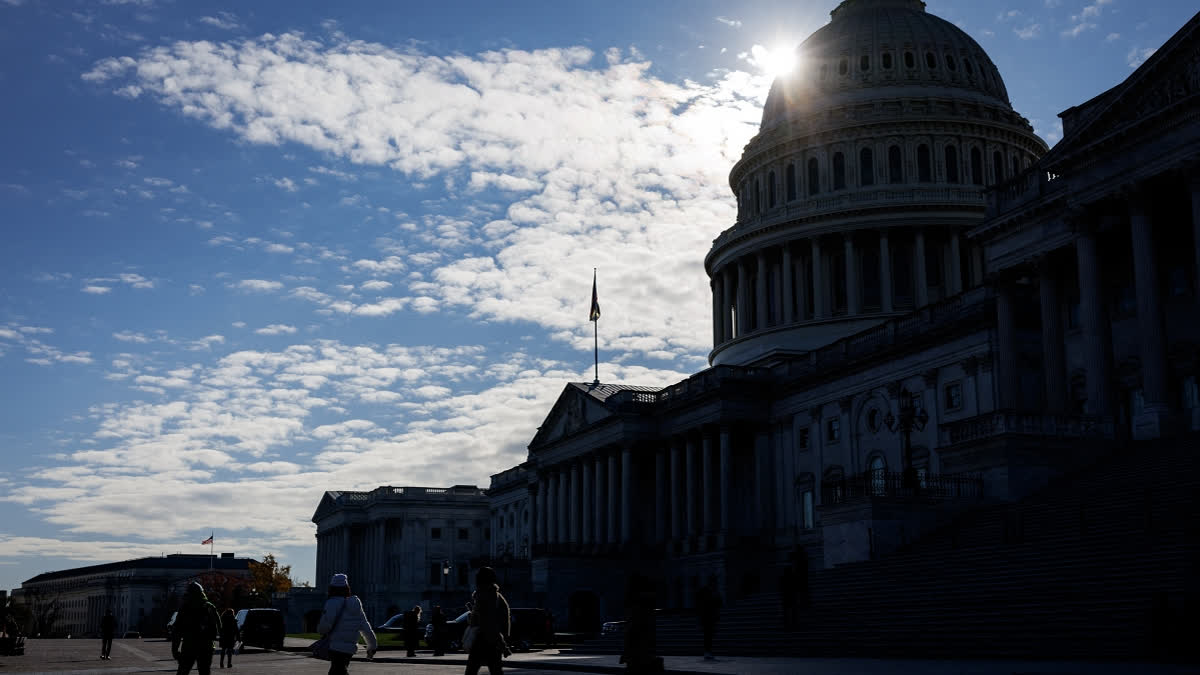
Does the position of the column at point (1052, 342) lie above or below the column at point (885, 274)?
below

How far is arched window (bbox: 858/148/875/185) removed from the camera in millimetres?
93875

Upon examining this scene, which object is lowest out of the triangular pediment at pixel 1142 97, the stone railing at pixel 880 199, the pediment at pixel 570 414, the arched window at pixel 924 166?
the pediment at pixel 570 414

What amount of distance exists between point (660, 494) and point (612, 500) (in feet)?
10.6

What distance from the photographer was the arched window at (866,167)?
93.9 meters

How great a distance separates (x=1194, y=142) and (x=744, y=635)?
2056 cm

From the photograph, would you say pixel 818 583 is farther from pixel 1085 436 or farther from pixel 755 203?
pixel 755 203

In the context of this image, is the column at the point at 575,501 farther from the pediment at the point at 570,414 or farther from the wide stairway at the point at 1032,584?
the wide stairway at the point at 1032,584

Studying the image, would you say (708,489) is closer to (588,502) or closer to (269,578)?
(588,502)

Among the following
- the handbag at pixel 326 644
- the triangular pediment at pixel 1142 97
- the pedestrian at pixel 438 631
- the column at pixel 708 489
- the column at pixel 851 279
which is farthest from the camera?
the column at pixel 851 279

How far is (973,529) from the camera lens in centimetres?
4109

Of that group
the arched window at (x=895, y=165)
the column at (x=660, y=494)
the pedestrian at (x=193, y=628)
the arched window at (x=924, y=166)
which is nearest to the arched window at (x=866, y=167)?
the arched window at (x=895, y=165)

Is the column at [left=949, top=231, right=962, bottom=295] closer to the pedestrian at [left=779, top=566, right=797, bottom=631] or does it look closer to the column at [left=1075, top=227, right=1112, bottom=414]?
the column at [left=1075, top=227, right=1112, bottom=414]

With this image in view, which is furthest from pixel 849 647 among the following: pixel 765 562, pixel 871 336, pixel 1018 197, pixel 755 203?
pixel 755 203

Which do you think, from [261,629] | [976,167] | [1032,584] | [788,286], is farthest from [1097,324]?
[976,167]
